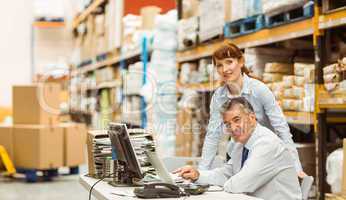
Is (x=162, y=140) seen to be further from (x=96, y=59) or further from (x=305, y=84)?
(x=96, y=59)

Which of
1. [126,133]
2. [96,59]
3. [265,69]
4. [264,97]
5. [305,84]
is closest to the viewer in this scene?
[126,133]

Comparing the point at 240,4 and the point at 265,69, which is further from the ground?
the point at 240,4

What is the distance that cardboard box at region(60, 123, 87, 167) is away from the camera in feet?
23.5

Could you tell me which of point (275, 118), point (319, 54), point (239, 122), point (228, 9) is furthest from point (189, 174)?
point (228, 9)

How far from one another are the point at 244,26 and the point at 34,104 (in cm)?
329

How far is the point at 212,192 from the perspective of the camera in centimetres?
254

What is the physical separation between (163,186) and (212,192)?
0.24 m

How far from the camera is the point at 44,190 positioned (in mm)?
6199

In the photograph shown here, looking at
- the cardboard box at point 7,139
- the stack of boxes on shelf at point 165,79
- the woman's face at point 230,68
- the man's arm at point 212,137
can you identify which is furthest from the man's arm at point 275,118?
the cardboard box at point 7,139

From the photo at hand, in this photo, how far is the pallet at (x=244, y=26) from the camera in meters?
4.55

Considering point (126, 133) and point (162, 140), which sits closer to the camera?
point (126, 133)

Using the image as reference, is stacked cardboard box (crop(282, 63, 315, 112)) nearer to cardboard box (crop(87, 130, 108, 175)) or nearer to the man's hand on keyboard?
the man's hand on keyboard

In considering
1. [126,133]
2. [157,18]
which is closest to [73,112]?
[157,18]

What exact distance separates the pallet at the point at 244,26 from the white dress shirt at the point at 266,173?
202 centimetres
